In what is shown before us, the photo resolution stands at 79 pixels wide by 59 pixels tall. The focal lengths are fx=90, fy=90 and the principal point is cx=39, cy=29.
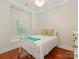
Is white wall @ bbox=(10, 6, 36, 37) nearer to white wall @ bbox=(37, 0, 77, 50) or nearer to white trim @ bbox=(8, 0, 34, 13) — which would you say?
white trim @ bbox=(8, 0, 34, 13)

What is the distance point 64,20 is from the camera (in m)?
4.50

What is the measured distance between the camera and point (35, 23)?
6.05 meters

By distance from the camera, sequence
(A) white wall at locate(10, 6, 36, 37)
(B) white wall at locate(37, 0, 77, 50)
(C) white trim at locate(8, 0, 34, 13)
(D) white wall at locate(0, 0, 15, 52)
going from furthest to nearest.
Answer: (A) white wall at locate(10, 6, 36, 37)
(C) white trim at locate(8, 0, 34, 13)
(B) white wall at locate(37, 0, 77, 50)
(D) white wall at locate(0, 0, 15, 52)

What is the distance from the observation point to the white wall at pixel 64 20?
13.5 ft

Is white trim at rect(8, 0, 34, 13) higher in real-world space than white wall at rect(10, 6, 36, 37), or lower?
higher

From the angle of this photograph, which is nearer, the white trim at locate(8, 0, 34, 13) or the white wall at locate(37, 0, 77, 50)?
the white wall at locate(37, 0, 77, 50)

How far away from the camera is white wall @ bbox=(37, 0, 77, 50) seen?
412 cm

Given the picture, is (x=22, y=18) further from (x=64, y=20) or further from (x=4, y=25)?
(x=64, y=20)

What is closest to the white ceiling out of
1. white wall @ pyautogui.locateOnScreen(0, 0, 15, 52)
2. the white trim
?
the white trim

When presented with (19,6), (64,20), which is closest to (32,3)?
(19,6)

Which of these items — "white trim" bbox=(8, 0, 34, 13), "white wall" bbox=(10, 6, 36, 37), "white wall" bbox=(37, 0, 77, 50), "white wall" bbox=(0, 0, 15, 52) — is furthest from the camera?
→ "white wall" bbox=(10, 6, 36, 37)

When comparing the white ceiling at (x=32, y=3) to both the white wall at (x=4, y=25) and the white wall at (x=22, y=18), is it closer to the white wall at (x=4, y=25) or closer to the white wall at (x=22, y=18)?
the white wall at (x=22, y=18)

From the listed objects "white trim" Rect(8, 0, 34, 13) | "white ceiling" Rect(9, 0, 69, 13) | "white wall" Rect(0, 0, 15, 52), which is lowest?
"white wall" Rect(0, 0, 15, 52)

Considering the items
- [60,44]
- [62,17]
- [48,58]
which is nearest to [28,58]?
[48,58]
